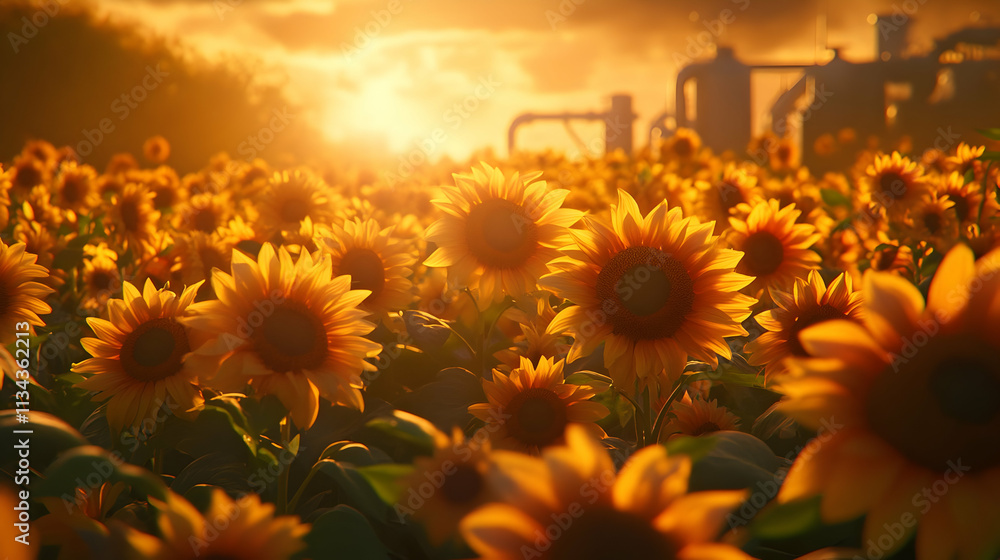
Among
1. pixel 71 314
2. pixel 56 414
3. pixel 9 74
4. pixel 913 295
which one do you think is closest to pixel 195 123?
pixel 9 74

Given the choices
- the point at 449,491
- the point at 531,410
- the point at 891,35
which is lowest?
the point at 531,410

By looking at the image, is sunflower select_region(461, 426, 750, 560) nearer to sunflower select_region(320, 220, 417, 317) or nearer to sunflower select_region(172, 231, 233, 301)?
sunflower select_region(320, 220, 417, 317)

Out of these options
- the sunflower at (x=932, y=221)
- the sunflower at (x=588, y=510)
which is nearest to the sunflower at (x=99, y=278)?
the sunflower at (x=588, y=510)

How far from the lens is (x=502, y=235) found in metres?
2.83

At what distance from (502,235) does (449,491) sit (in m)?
1.48

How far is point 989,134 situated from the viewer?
2.42m

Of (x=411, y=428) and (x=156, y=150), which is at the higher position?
(x=156, y=150)

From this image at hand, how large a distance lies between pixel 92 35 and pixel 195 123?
4.07 meters

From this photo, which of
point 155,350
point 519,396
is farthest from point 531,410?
point 155,350

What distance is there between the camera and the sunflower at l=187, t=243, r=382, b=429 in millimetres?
1839

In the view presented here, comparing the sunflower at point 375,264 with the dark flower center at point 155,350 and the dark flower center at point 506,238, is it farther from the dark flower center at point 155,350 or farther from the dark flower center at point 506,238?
the dark flower center at point 155,350

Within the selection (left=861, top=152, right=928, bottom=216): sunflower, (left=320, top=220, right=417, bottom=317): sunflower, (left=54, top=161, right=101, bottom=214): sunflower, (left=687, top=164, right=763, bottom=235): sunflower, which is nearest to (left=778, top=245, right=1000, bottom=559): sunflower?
(left=320, top=220, right=417, bottom=317): sunflower

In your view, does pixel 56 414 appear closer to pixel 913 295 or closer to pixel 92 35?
pixel 913 295

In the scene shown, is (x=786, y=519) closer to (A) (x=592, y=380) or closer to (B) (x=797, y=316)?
(A) (x=592, y=380)
